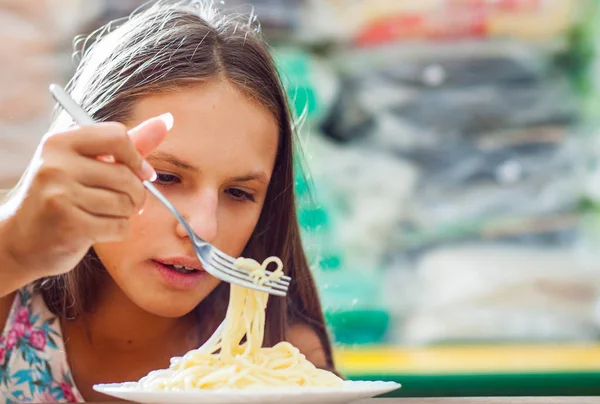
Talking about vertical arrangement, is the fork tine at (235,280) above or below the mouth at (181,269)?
below

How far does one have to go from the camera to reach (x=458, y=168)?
304 centimetres

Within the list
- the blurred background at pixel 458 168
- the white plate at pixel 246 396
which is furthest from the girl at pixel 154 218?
the blurred background at pixel 458 168

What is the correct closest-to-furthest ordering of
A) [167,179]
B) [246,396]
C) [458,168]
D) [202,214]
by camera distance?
[246,396], [202,214], [167,179], [458,168]

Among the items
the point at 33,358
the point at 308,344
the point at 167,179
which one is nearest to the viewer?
the point at 167,179

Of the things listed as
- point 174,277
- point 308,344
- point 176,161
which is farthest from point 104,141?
point 308,344

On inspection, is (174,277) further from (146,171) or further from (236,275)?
(146,171)

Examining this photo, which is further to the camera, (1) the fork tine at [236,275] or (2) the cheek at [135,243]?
(2) the cheek at [135,243]

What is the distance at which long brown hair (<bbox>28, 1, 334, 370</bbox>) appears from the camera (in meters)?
1.66

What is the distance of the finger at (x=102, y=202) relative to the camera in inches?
39.6

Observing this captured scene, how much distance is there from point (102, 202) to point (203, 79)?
663mm

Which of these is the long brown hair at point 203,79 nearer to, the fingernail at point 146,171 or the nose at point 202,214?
the nose at point 202,214

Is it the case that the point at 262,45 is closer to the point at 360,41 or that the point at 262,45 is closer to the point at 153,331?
the point at 153,331

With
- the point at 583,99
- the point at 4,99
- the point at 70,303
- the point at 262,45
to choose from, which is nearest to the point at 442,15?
the point at 583,99

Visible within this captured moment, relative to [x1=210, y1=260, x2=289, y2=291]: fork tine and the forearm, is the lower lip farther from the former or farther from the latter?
the forearm
